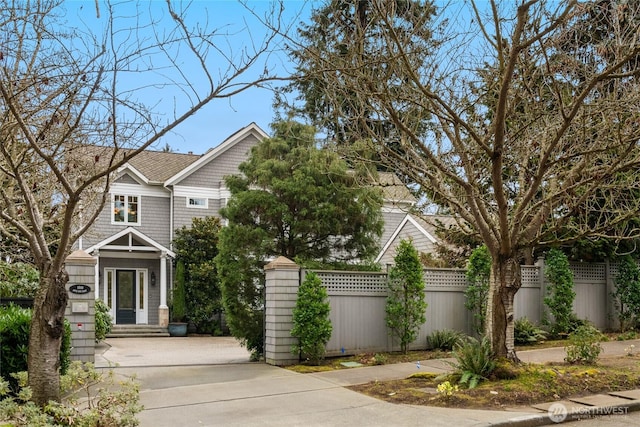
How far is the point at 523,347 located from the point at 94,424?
10.4 metres

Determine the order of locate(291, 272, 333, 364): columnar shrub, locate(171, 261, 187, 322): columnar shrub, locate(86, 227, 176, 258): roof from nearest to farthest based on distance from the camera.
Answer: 1. locate(291, 272, 333, 364): columnar shrub
2. locate(171, 261, 187, 322): columnar shrub
3. locate(86, 227, 176, 258): roof

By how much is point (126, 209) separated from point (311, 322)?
14113 mm

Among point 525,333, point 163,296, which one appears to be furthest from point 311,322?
point 163,296

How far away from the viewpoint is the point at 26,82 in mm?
6867

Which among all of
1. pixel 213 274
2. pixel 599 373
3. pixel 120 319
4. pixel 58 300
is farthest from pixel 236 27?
pixel 120 319

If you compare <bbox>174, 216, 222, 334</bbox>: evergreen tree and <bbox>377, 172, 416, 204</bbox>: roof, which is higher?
<bbox>377, 172, 416, 204</bbox>: roof

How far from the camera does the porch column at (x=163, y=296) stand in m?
22.8

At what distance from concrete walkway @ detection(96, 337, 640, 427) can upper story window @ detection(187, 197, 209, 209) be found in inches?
447

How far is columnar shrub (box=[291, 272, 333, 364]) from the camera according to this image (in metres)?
11.4

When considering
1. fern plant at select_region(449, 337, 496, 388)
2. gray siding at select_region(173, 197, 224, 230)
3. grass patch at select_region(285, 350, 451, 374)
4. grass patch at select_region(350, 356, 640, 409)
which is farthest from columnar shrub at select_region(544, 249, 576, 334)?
gray siding at select_region(173, 197, 224, 230)

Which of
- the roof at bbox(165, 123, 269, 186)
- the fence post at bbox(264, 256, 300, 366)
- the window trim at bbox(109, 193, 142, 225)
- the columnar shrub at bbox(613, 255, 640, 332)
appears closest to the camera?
the fence post at bbox(264, 256, 300, 366)

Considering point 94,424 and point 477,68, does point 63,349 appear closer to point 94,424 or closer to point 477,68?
point 94,424

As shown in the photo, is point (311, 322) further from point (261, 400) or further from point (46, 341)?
point (46, 341)

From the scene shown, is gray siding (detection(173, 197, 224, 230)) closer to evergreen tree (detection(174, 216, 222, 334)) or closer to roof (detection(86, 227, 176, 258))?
evergreen tree (detection(174, 216, 222, 334))
